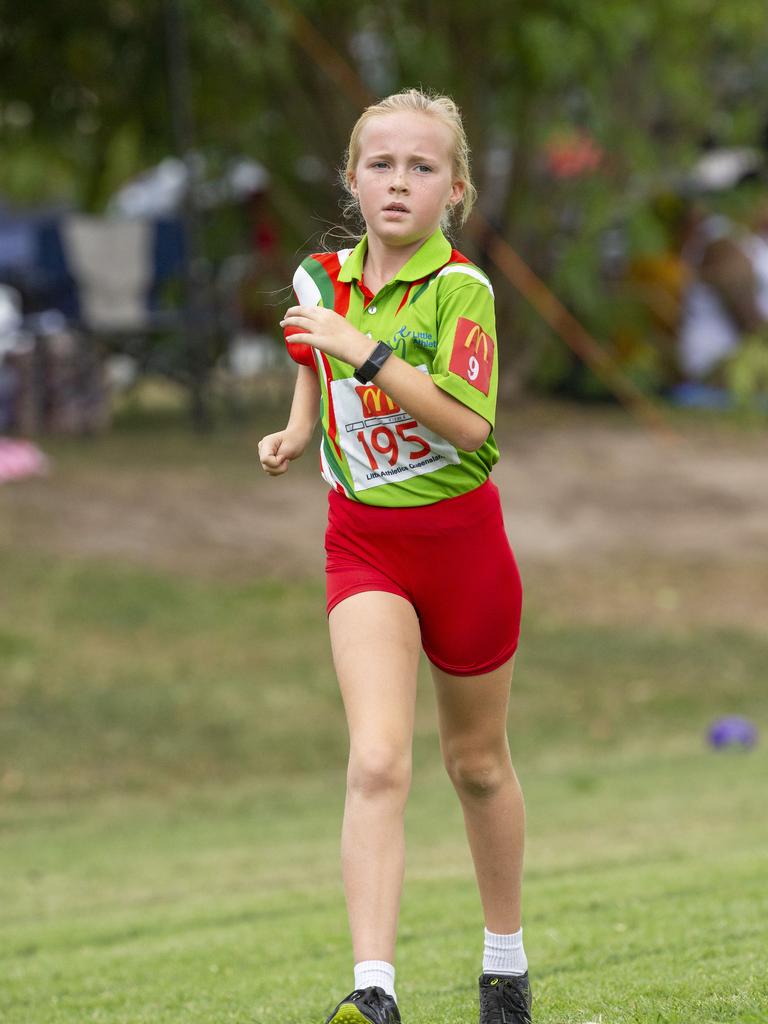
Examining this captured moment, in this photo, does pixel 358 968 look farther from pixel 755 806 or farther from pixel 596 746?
pixel 596 746

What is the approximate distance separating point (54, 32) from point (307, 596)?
8088 mm

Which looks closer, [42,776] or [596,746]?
[42,776]

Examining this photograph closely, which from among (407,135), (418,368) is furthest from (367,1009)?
(407,135)

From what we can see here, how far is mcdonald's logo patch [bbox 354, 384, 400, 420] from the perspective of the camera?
11.5 feet

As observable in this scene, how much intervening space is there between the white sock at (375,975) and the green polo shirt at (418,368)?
0.90 metres

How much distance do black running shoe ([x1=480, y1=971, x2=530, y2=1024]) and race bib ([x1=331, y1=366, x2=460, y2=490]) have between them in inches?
42.3

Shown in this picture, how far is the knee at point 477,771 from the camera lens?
11.8 ft

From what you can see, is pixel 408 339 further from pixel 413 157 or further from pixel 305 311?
pixel 413 157

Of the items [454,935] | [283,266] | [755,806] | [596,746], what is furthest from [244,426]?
[454,935]

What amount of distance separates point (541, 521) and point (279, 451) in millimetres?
10235

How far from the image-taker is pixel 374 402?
3.51 metres

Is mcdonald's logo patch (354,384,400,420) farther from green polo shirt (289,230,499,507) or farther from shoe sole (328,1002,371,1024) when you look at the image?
shoe sole (328,1002,371,1024)

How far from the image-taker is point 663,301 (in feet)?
63.8

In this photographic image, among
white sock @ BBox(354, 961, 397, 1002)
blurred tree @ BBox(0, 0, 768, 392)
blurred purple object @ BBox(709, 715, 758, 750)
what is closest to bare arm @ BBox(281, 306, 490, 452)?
white sock @ BBox(354, 961, 397, 1002)
